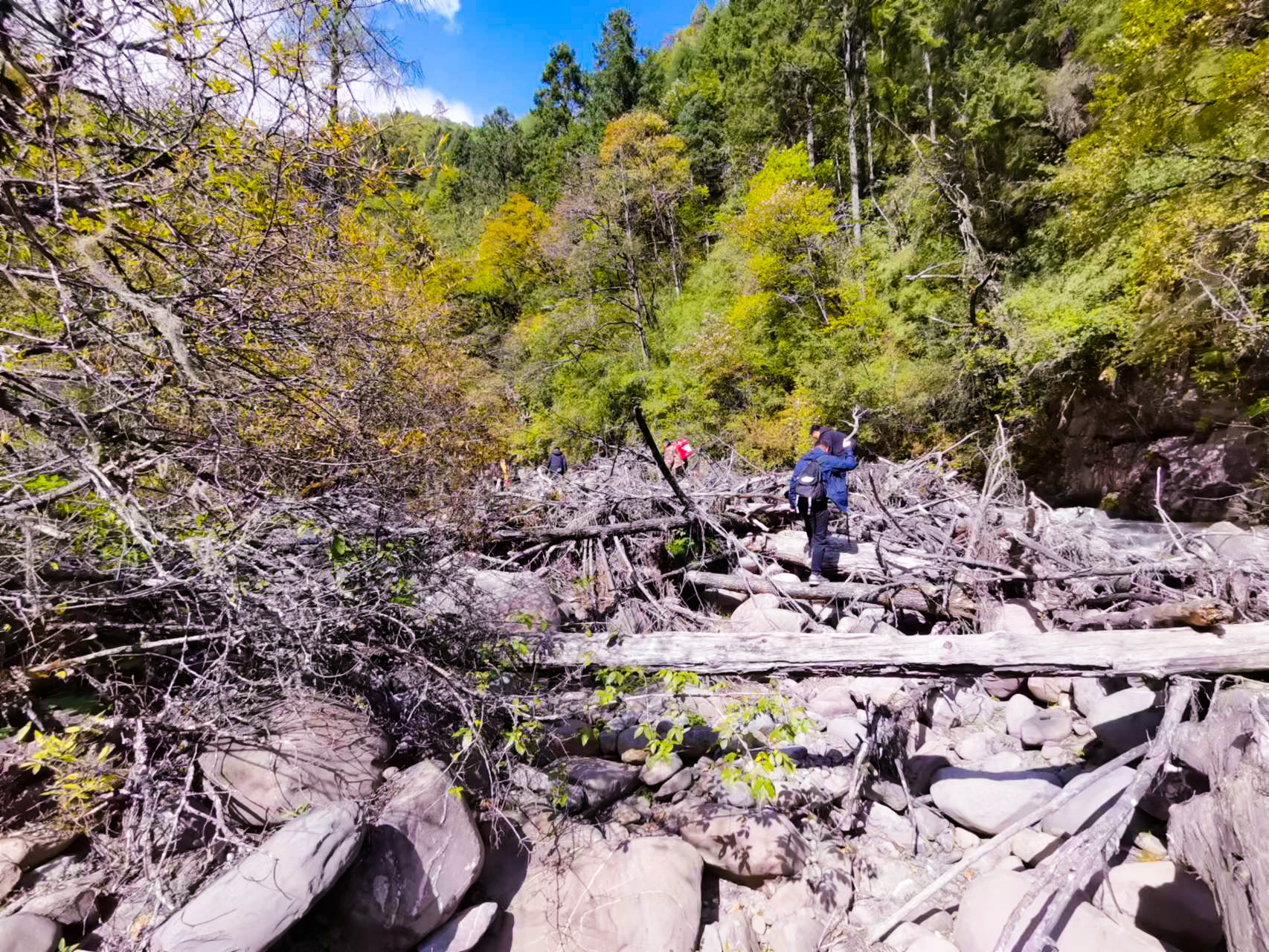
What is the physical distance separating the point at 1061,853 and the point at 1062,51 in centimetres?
2267

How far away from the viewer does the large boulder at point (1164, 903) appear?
97.3 inches

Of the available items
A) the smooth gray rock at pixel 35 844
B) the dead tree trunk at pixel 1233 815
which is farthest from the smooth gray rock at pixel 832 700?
the smooth gray rock at pixel 35 844

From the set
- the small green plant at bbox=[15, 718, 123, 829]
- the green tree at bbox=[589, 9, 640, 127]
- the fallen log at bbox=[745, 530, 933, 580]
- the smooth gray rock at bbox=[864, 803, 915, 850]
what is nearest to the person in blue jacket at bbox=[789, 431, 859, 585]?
the fallen log at bbox=[745, 530, 933, 580]

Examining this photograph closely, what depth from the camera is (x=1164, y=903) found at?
2.60 m

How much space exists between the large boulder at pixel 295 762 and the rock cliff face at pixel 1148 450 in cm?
1166

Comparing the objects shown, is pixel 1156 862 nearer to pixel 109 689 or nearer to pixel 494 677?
pixel 494 677

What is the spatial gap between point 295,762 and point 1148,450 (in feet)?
45.7

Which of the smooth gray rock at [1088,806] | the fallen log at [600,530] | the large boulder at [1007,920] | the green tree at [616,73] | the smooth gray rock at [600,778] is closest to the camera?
the large boulder at [1007,920]

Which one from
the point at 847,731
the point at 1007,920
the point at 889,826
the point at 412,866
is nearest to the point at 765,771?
the point at 1007,920

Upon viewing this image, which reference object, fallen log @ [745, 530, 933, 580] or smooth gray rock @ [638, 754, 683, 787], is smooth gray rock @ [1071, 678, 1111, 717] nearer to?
fallen log @ [745, 530, 933, 580]

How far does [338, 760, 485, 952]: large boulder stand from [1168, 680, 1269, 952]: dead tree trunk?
3.56 meters

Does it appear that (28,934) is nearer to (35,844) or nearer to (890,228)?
(35,844)

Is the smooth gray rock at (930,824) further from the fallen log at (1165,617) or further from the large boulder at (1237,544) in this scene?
the large boulder at (1237,544)

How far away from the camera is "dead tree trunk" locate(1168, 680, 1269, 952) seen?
2031mm
